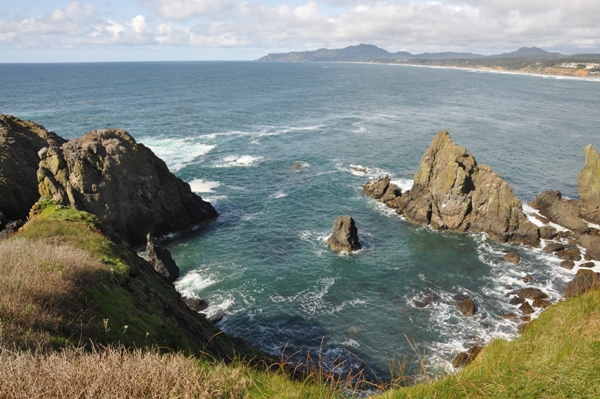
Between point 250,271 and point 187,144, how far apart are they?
5080 cm

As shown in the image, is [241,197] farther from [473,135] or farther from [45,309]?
[473,135]

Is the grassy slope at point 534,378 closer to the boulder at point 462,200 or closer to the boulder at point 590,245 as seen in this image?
the boulder at point 590,245

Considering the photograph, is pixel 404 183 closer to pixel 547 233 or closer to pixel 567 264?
pixel 547 233

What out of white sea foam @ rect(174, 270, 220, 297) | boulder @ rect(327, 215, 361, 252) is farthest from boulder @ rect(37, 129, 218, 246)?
boulder @ rect(327, 215, 361, 252)

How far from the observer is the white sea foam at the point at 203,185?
193 feet

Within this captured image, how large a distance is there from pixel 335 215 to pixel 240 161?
27.6 metres

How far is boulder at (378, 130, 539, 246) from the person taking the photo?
45.3m

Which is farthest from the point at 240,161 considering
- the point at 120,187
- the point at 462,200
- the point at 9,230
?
the point at 9,230

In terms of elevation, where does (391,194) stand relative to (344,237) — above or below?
above

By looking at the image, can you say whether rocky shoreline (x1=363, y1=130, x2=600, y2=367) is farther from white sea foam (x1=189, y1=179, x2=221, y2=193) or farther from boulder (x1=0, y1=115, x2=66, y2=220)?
boulder (x1=0, y1=115, x2=66, y2=220)

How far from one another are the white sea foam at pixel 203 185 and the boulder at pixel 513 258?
41249 millimetres

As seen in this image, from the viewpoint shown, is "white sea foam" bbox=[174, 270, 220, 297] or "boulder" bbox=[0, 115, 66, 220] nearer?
"boulder" bbox=[0, 115, 66, 220]

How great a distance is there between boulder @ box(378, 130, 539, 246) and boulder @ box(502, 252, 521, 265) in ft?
14.1

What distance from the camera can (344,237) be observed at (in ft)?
139
